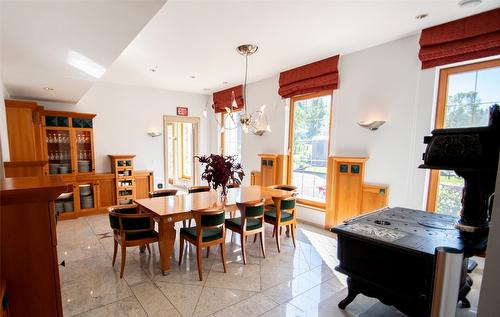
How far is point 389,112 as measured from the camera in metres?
3.44

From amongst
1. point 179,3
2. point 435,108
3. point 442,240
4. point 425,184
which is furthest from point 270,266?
point 179,3

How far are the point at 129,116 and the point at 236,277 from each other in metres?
4.91

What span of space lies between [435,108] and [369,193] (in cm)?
145

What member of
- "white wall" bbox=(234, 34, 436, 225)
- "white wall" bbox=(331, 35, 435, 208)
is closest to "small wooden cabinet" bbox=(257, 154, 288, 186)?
"white wall" bbox=(234, 34, 436, 225)

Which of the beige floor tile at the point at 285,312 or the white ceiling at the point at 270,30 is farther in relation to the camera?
the white ceiling at the point at 270,30

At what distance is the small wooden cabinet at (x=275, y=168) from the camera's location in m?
5.02

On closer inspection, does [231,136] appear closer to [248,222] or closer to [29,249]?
[248,222]

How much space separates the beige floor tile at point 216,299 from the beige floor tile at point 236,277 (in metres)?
0.08

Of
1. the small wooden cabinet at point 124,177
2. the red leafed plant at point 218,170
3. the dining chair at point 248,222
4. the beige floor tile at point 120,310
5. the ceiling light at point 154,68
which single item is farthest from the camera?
the small wooden cabinet at point 124,177

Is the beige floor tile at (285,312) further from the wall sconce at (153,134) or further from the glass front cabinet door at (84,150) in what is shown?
the wall sconce at (153,134)

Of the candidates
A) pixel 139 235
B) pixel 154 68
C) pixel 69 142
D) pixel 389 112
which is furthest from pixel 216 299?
pixel 69 142

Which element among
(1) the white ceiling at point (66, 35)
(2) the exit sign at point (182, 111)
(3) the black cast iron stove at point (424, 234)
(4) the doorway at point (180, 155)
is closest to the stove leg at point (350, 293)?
(3) the black cast iron stove at point (424, 234)

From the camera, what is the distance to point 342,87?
3.98 m

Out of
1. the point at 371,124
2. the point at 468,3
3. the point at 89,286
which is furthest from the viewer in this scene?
the point at 371,124
